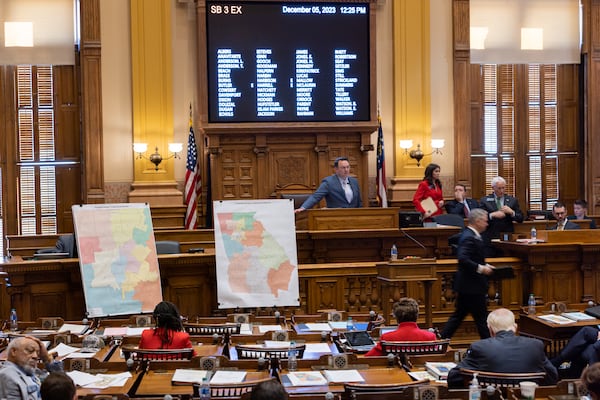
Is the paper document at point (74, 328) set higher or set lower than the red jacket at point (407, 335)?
lower

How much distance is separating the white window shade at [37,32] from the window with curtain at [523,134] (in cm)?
743

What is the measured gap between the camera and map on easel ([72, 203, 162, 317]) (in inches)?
365

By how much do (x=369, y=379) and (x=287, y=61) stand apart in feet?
31.4

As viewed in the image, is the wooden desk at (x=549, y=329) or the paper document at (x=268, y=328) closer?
the paper document at (x=268, y=328)

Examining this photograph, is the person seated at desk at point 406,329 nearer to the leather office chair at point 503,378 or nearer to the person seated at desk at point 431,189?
the leather office chair at point 503,378

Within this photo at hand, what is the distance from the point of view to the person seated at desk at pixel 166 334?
6.43m

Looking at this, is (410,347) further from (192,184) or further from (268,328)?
(192,184)

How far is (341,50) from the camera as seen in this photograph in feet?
48.1

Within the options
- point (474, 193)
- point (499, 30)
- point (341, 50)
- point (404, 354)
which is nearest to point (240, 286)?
point (404, 354)

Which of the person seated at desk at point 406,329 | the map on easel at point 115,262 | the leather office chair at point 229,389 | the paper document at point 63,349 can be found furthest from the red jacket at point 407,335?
the map on easel at point 115,262

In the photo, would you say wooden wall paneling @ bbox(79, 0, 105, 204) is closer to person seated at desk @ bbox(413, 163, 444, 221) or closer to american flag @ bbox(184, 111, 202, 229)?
american flag @ bbox(184, 111, 202, 229)

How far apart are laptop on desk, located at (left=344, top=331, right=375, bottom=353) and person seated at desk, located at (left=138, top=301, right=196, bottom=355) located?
48.3 inches

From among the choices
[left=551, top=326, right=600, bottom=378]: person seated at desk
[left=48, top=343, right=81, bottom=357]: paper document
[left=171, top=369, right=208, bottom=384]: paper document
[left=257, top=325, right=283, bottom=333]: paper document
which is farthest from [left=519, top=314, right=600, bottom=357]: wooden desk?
[left=48, top=343, right=81, bottom=357]: paper document

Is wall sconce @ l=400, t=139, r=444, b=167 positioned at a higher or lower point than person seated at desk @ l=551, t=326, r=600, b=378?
higher
